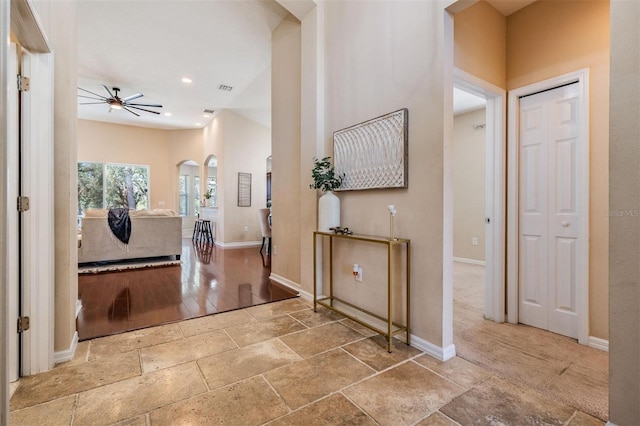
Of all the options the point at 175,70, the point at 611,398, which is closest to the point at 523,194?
the point at 611,398

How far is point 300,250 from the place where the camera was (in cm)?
355

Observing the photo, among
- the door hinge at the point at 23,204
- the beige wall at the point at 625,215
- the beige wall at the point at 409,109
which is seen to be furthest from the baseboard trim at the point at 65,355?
the beige wall at the point at 625,215

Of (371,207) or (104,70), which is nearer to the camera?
(371,207)

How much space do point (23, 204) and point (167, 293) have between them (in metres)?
1.98

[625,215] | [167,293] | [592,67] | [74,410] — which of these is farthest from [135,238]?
[592,67]

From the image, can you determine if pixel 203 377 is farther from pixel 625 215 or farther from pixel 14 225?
pixel 625 215

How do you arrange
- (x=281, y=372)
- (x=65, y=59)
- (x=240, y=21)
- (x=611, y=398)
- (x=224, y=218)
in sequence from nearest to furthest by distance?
1. (x=611, y=398)
2. (x=281, y=372)
3. (x=65, y=59)
4. (x=240, y=21)
5. (x=224, y=218)

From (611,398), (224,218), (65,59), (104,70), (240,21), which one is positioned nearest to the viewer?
(611,398)

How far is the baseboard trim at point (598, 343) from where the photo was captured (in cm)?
210

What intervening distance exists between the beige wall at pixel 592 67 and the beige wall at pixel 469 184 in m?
2.94

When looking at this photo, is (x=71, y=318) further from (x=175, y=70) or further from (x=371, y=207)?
(x=175, y=70)

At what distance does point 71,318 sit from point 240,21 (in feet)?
12.5

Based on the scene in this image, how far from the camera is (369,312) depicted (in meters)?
2.48

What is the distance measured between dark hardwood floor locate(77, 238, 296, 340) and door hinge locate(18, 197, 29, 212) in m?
1.13
